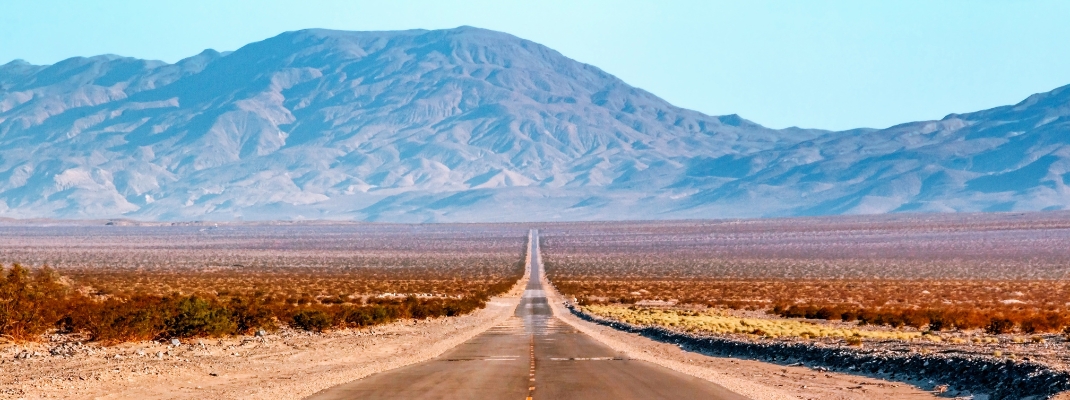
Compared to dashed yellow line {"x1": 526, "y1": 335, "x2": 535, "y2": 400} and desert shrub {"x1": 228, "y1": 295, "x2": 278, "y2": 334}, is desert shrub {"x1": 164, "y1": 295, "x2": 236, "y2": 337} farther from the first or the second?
dashed yellow line {"x1": 526, "y1": 335, "x2": 535, "y2": 400}

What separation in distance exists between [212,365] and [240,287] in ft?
131

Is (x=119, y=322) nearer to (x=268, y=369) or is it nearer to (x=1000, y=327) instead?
(x=268, y=369)

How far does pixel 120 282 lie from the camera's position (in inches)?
2448

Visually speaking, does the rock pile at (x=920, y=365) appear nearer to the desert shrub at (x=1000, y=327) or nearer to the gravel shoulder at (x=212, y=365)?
the desert shrub at (x=1000, y=327)

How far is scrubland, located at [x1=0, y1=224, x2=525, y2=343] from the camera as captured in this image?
89.1ft

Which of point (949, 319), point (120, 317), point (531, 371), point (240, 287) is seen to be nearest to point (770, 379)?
point (531, 371)

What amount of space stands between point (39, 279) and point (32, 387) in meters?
16.4

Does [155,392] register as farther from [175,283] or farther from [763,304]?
[175,283]

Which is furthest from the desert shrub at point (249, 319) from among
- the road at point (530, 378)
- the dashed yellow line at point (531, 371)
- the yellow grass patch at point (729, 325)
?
the yellow grass patch at point (729, 325)

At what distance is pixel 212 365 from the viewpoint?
73.3 feet

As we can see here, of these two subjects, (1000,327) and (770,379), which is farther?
(1000,327)

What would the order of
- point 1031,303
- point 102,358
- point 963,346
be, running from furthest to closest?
1. point 1031,303
2. point 963,346
3. point 102,358

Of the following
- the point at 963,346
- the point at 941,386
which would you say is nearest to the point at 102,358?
the point at 941,386

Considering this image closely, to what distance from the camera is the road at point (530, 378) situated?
710 inches
